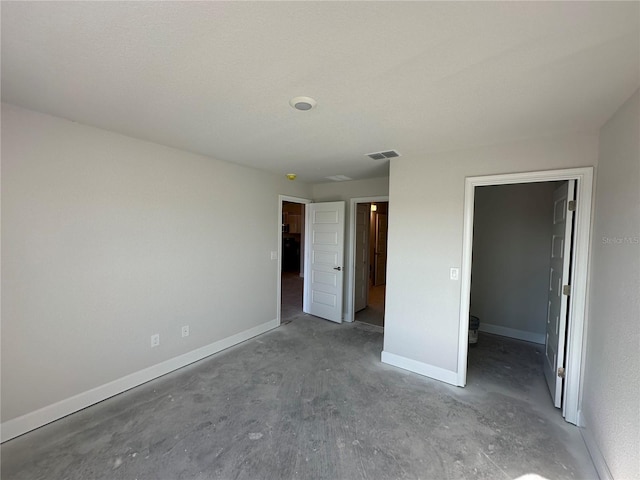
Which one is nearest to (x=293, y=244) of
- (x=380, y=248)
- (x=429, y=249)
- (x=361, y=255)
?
(x=380, y=248)

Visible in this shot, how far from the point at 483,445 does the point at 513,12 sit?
101 inches

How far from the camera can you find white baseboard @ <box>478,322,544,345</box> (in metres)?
3.81

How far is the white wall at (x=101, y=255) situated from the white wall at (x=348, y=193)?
166 cm

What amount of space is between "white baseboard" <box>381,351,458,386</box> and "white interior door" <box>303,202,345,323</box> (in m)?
1.43

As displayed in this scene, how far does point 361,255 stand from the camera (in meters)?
4.97

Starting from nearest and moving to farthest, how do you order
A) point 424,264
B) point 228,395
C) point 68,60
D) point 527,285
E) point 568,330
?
point 68,60 < point 568,330 < point 228,395 < point 424,264 < point 527,285

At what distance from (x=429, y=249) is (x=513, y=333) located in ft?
7.75

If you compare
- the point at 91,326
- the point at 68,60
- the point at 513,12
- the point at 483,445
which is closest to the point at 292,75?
the point at 513,12

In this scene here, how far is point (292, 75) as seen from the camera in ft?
4.87

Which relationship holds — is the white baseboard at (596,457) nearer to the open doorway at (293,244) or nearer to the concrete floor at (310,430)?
the concrete floor at (310,430)

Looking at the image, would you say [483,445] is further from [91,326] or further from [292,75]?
[91,326]

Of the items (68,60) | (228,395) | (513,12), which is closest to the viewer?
(513,12)

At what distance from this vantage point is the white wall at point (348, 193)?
422 centimetres

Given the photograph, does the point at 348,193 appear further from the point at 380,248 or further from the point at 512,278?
the point at 380,248
